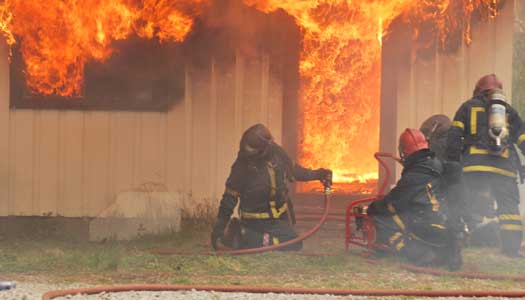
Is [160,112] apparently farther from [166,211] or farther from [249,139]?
[249,139]

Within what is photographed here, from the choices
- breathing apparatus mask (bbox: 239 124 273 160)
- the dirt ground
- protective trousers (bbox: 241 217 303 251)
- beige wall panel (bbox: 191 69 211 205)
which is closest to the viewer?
the dirt ground

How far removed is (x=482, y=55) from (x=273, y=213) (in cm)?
343

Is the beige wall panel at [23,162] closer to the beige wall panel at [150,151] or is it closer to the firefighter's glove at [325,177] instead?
the beige wall panel at [150,151]

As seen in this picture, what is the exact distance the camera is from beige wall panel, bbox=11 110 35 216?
9648mm

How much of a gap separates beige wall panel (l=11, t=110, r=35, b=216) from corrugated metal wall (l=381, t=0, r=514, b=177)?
14.4ft

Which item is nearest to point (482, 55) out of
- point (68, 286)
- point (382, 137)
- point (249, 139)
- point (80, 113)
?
point (382, 137)

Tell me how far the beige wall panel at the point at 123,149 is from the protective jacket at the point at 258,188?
6.82ft

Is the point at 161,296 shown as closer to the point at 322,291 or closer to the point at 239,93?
the point at 322,291

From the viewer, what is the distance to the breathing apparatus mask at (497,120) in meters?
7.70

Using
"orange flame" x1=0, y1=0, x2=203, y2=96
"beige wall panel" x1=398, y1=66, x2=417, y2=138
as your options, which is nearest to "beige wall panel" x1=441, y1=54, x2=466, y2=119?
"beige wall panel" x1=398, y1=66, x2=417, y2=138

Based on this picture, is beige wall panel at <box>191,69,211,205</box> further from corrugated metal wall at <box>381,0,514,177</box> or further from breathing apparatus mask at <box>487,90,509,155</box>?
breathing apparatus mask at <box>487,90,509,155</box>

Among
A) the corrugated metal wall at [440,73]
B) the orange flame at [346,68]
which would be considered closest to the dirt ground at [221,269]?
the corrugated metal wall at [440,73]

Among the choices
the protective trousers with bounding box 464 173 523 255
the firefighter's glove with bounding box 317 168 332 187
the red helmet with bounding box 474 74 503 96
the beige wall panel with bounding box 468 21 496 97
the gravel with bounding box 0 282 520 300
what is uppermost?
the beige wall panel with bounding box 468 21 496 97

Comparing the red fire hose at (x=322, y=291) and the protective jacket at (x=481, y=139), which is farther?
the protective jacket at (x=481, y=139)
